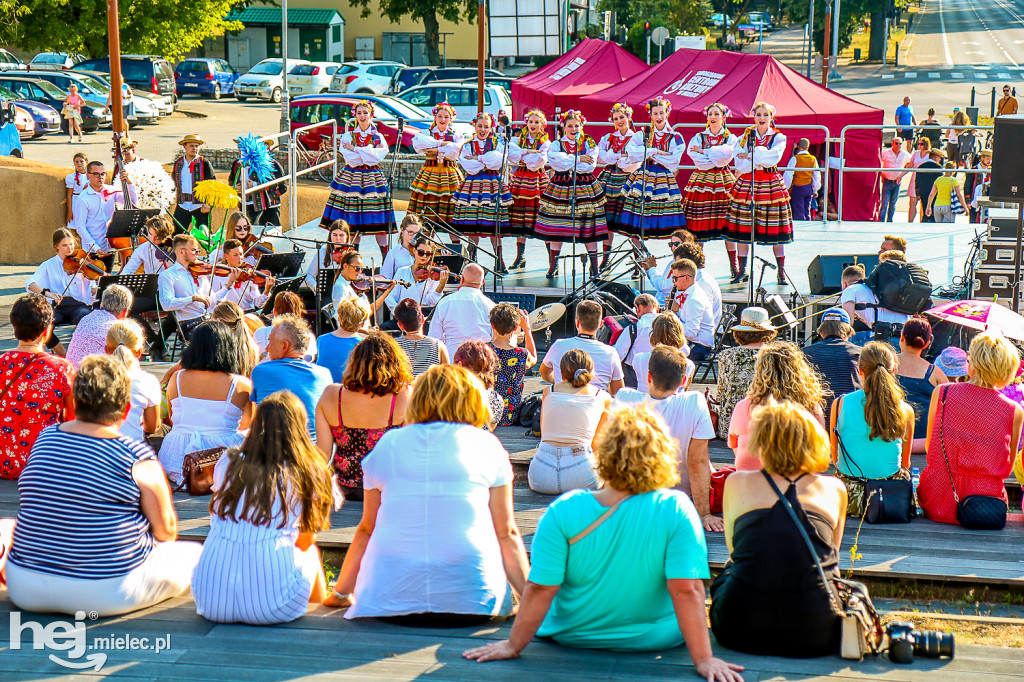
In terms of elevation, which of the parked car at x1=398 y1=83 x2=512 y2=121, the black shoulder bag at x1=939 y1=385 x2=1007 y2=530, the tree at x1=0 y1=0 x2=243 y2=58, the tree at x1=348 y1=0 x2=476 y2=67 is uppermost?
the tree at x1=348 y1=0 x2=476 y2=67

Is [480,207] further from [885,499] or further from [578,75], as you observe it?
[578,75]

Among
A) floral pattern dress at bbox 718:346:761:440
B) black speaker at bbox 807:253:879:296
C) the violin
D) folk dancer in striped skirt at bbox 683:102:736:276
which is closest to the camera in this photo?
floral pattern dress at bbox 718:346:761:440

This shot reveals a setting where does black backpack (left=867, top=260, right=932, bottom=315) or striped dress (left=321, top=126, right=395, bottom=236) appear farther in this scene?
striped dress (left=321, top=126, right=395, bottom=236)

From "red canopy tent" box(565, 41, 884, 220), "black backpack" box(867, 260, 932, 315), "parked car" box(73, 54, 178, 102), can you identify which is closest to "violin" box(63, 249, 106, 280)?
"black backpack" box(867, 260, 932, 315)

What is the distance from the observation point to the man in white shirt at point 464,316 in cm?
727

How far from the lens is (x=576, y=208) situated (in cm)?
1005

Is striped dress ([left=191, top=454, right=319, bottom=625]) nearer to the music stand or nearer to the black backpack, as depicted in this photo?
the black backpack

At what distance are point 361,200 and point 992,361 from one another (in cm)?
699

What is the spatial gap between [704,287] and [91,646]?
17.5 ft

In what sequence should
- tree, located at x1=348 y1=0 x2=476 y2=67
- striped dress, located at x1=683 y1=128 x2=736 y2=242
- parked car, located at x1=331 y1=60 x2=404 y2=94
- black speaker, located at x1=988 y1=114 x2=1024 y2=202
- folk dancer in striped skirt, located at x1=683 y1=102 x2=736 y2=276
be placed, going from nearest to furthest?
black speaker, located at x1=988 y1=114 x2=1024 y2=202 < folk dancer in striped skirt, located at x1=683 y1=102 x2=736 y2=276 < striped dress, located at x1=683 y1=128 x2=736 y2=242 < parked car, located at x1=331 y1=60 x2=404 y2=94 < tree, located at x1=348 y1=0 x2=476 y2=67

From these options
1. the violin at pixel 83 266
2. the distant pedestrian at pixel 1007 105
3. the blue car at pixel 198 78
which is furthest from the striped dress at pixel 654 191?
the blue car at pixel 198 78

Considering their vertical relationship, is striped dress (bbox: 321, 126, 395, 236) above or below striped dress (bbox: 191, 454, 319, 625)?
above

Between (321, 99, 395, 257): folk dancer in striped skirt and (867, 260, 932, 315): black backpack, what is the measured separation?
4704 millimetres

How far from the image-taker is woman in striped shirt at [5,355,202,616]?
12.0 feet
